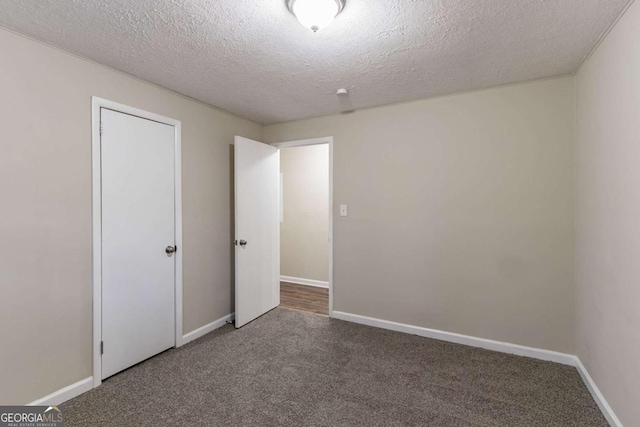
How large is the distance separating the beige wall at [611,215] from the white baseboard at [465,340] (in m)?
0.19

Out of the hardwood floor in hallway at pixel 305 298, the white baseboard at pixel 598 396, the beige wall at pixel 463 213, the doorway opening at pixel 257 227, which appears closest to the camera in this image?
the white baseboard at pixel 598 396

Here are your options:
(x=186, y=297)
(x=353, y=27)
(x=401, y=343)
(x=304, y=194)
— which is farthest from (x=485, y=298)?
(x=304, y=194)

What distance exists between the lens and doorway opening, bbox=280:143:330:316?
4824mm

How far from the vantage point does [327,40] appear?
1872mm

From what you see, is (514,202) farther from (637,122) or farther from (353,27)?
(353,27)

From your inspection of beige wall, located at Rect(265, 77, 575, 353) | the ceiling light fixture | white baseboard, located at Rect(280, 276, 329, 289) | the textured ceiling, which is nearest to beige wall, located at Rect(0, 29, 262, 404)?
the textured ceiling

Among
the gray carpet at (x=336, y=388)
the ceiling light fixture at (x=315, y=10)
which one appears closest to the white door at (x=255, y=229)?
the gray carpet at (x=336, y=388)

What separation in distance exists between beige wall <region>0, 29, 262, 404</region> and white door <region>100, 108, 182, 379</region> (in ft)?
0.43

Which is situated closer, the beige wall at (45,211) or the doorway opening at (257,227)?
the beige wall at (45,211)

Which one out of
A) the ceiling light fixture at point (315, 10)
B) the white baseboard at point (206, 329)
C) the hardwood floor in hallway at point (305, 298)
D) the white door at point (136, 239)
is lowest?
the hardwood floor in hallway at point (305, 298)

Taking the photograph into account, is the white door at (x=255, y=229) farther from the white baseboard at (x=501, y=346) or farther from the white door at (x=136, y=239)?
the white baseboard at (x=501, y=346)

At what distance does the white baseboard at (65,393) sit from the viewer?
6.18 feet

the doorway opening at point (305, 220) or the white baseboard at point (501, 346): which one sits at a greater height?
the doorway opening at point (305, 220)

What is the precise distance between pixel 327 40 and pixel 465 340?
276 centimetres
